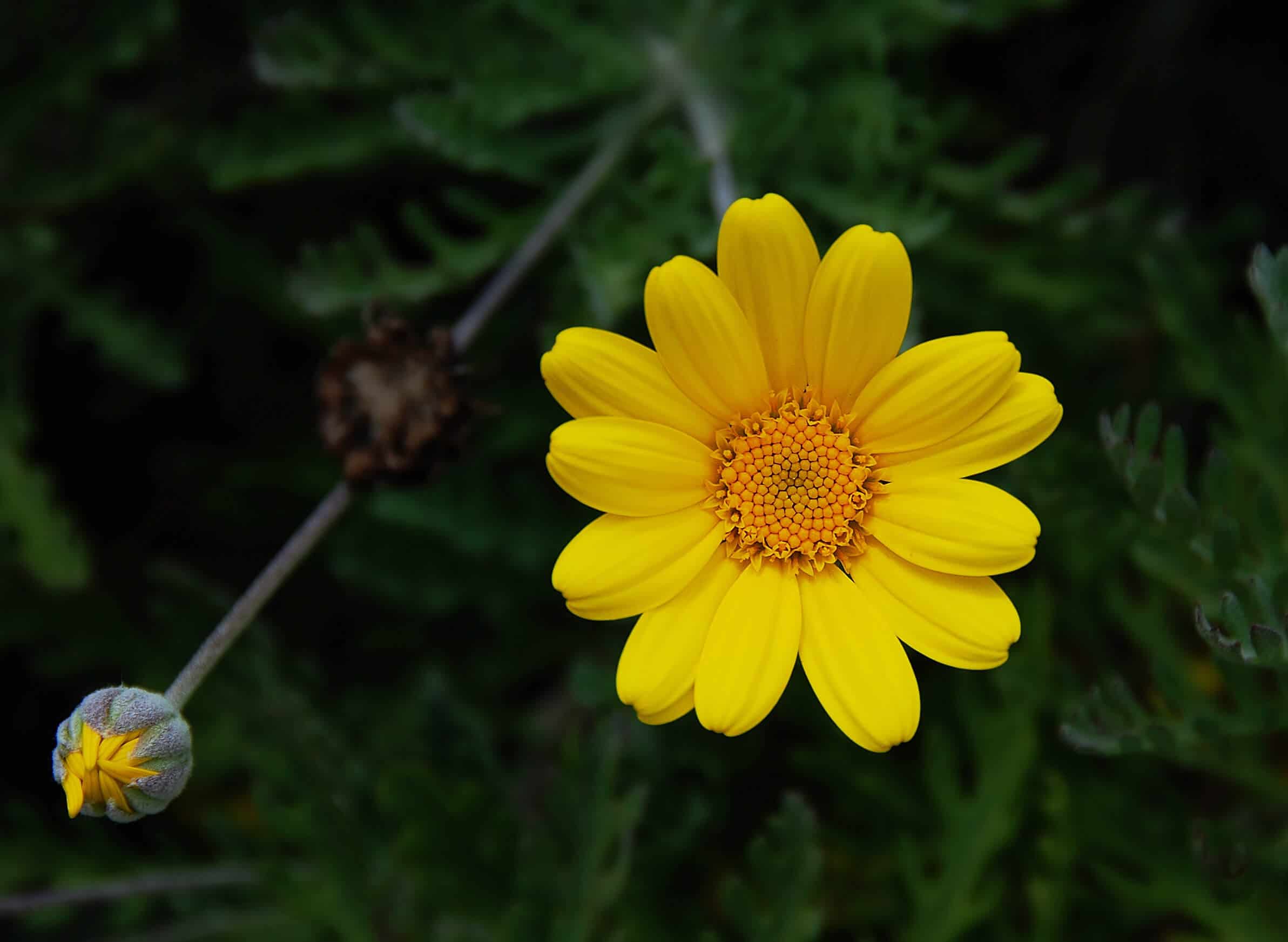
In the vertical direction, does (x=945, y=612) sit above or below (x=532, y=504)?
above

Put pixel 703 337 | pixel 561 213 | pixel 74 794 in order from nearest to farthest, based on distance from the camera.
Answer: pixel 74 794
pixel 703 337
pixel 561 213

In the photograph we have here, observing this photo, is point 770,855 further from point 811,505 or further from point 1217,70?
point 1217,70

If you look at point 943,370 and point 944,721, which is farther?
point 944,721

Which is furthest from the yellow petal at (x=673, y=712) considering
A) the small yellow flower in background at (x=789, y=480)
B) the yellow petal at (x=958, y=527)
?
the yellow petal at (x=958, y=527)

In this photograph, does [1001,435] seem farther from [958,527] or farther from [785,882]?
[785,882]

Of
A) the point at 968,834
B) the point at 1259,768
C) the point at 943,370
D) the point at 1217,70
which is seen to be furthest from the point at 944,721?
the point at 1217,70

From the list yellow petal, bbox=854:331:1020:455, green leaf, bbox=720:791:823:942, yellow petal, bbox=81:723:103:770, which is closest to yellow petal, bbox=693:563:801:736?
yellow petal, bbox=854:331:1020:455

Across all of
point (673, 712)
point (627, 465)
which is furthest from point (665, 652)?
point (627, 465)
